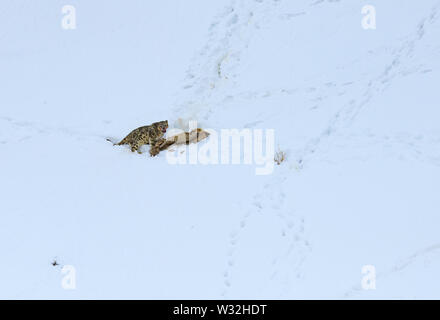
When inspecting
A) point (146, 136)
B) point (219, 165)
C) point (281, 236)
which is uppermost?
point (146, 136)

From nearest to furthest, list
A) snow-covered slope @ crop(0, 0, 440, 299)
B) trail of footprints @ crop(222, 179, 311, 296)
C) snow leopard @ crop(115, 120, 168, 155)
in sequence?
trail of footprints @ crop(222, 179, 311, 296) → snow-covered slope @ crop(0, 0, 440, 299) → snow leopard @ crop(115, 120, 168, 155)

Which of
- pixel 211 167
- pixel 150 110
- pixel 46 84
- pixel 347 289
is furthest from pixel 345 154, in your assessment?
pixel 46 84

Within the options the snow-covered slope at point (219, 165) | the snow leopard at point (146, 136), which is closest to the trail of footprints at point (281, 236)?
the snow-covered slope at point (219, 165)

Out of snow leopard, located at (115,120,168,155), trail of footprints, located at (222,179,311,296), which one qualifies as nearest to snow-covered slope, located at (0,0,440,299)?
trail of footprints, located at (222,179,311,296)

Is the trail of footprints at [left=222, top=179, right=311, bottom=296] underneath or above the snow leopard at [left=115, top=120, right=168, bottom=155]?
underneath

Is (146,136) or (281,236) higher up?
(146,136)

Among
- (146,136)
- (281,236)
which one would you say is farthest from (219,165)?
(281,236)

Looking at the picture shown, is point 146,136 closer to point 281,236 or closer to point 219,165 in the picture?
point 219,165

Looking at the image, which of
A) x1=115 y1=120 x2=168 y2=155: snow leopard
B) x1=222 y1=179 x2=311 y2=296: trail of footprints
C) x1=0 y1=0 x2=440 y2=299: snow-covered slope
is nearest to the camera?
x1=222 y1=179 x2=311 y2=296: trail of footprints

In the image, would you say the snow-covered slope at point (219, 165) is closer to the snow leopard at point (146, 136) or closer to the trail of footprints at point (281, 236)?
the trail of footprints at point (281, 236)

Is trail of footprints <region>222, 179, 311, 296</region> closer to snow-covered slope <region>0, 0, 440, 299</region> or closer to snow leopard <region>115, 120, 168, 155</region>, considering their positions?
snow-covered slope <region>0, 0, 440, 299</region>
